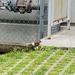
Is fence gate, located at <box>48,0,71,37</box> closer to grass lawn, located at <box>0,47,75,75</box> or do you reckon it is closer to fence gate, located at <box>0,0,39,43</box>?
fence gate, located at <box>0,0,39,43</box>

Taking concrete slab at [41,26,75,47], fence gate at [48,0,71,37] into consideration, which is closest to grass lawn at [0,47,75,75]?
concrete slab at [41,26,75,47]

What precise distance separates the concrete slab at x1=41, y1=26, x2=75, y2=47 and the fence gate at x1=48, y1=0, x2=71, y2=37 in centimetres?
25

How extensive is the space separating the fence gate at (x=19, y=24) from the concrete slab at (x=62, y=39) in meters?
0.67

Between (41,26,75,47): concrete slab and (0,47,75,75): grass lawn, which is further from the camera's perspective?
(41,26,75,47): concrete slab

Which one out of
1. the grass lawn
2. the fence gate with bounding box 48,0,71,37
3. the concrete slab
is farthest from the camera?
the fence gate with bounding box 48,0,71,37

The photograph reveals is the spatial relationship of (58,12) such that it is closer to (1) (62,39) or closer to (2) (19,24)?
(1) (62,39)

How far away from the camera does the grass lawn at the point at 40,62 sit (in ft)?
19.1

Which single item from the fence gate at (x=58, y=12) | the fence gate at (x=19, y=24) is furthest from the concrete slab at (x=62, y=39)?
the fence gate at (x=19, y=24)

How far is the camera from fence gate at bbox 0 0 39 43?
353 inches

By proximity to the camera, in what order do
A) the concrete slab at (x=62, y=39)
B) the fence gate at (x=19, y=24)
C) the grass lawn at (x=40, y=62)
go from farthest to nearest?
the fence gate at (x=19, y=24)
the concrete slab at (x=62, y=39)
the grass lawn at (x=40, y=62)

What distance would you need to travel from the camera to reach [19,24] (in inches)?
364

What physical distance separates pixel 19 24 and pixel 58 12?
1284mm

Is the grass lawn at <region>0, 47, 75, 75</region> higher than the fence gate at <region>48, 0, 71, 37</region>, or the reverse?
the fence gate at <region>48, 0, 71, 37</region>

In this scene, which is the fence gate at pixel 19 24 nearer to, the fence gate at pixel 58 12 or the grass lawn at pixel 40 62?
the fence gate at pixel 58 12
